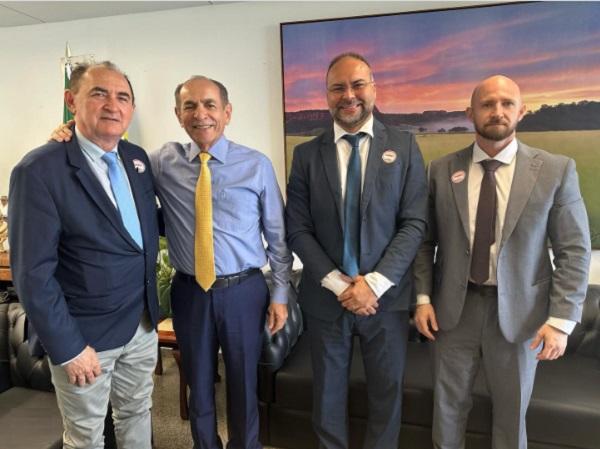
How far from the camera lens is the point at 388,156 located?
1.61 meters

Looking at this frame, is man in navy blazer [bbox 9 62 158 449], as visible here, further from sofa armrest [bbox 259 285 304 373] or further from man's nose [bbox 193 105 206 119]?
sofa armrest [bbox 259 285 304 373]

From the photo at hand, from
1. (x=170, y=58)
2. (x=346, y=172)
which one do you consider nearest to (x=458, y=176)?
(x=346, y=172)

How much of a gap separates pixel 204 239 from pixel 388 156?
0.76m

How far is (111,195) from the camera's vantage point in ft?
4.86

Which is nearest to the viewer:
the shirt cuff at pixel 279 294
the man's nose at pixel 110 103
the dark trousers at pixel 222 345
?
the man's nose at pixel 110 103

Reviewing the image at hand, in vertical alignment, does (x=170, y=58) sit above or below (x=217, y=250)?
above

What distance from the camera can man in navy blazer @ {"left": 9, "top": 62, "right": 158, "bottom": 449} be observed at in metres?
1.32

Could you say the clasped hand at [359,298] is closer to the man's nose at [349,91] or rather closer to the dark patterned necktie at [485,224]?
the dark patterned necktie at [485,224]

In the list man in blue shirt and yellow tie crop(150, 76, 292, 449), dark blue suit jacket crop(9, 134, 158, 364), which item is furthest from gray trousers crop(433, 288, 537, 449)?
dark blue suit jacket crop(9, 134, 158, 364)

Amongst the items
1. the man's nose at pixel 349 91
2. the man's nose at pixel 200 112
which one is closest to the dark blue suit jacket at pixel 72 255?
the man's nose at pixel 200 112

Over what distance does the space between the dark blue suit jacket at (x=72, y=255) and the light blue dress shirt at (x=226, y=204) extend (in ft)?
0.50

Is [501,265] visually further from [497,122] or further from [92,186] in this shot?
[92,186]

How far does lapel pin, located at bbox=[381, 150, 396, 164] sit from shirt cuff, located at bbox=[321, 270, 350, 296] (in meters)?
0.45

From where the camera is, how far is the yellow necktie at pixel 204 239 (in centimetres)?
162
